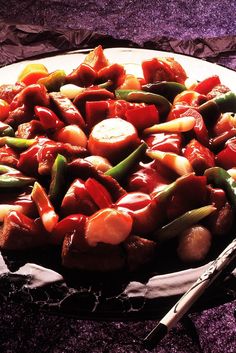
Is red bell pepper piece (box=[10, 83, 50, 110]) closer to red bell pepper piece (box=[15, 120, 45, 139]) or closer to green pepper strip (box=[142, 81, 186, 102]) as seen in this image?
red bell pepper piece (box=[15, 120, 45, 139])

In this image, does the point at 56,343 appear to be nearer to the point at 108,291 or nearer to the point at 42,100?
the point at 108,291

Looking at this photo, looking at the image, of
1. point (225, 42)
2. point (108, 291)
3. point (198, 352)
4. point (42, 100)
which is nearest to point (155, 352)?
point (198, 352)

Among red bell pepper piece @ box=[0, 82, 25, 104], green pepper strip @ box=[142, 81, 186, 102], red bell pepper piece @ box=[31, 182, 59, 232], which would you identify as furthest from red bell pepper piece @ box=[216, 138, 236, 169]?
red bell pepper piece @ box=[0, 82, 25, 104]

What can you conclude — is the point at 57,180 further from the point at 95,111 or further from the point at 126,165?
the point at 95,111

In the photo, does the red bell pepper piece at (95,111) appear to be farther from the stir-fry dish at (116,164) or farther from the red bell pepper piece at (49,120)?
the red bell pepper piece at (49,120)

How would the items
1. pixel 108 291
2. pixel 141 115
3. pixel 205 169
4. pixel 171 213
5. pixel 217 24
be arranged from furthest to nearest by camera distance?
1. pixel 217 24
2. pixel 141 115
3. pixel 205 169
4. pixel 171 213
5. pixel 108 291

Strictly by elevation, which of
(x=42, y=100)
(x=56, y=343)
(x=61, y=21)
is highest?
(x=42, y=100)

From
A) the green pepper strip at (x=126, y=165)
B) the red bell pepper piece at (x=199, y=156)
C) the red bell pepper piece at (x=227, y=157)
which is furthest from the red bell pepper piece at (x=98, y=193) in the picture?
the red bell pepper piece at (x=227, y=157)

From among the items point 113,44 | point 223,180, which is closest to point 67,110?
point 223,180
